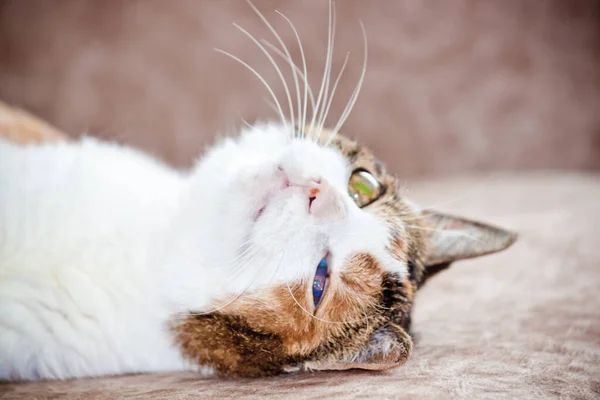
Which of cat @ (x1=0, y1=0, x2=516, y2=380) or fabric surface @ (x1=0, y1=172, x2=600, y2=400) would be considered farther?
cat @ (x1=0, y1=0, x2=516, y2=380)

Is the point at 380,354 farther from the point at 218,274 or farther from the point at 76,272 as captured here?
the point at 76,272

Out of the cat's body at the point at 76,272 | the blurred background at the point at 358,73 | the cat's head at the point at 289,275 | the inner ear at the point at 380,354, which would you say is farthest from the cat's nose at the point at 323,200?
the blurred background at the point at 358,73

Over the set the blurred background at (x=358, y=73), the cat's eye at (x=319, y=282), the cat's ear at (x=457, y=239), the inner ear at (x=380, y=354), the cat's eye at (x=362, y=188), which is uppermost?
the blurred background at (x=358, y=73)

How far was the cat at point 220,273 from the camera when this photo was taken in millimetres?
1029

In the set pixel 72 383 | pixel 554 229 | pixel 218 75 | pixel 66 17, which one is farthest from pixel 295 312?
pixel 66 17

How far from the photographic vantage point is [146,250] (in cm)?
119

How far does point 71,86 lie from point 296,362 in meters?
1.85

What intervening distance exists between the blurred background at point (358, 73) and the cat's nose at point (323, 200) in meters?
1.37

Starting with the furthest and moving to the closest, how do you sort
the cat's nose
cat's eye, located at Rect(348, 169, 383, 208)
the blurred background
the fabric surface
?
the blurred background
cat's eye, located at Rect(348, 169, 383, 208)
the cat's nose
the fabric surface

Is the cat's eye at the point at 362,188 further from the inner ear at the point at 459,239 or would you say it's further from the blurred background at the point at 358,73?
the blurred background at the point at 358,73

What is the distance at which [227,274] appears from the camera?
42.2 inches

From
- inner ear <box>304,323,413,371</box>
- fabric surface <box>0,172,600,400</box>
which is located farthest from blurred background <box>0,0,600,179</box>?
inner ear <box>304,323,413,371</box>

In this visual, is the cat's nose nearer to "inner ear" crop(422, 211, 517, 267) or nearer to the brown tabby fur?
the brown tabby fur

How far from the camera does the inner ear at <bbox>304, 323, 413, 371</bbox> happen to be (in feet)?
3.07
